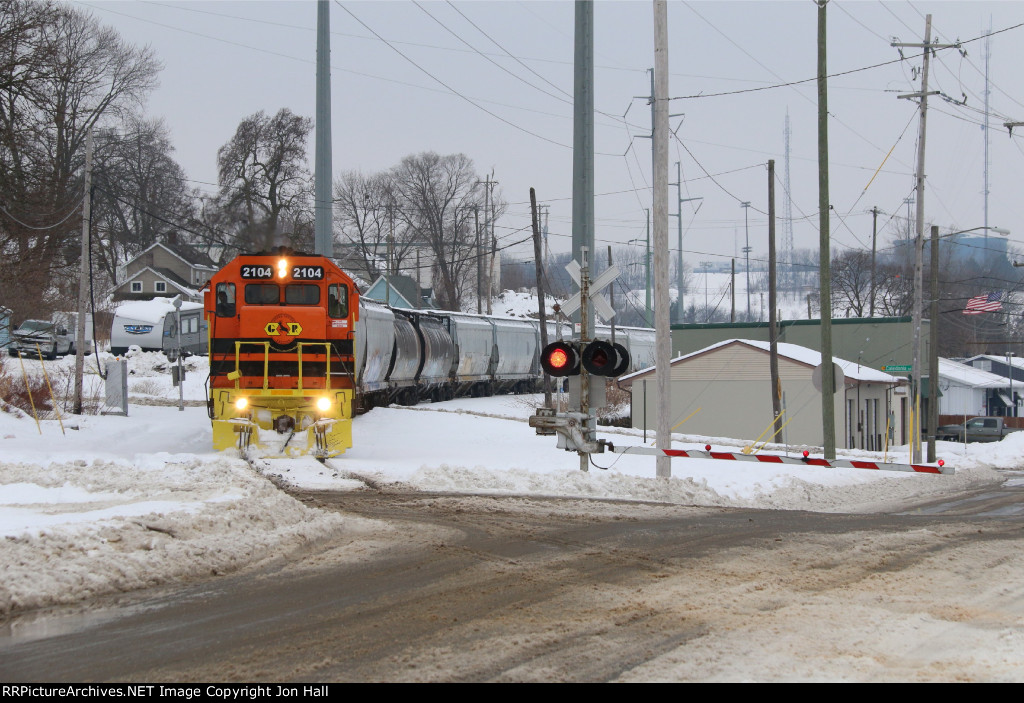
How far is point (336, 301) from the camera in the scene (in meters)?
19.6

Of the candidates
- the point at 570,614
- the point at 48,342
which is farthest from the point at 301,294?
the point at 48,342

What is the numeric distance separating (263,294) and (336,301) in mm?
1433

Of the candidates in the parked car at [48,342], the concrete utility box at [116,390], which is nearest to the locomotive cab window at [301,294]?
the concrete utility box at [116,390]

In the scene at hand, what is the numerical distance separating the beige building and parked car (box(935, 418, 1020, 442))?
11608 millimetres

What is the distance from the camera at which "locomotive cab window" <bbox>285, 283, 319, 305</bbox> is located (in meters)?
19.5

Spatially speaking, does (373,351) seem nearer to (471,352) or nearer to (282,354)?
(282,354)

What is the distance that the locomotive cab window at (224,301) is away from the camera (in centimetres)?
1938

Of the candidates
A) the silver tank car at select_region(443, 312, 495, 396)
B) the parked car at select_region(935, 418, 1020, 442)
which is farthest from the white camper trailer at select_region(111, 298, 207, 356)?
the parked car at select_region(935, 418, 1020, 442)

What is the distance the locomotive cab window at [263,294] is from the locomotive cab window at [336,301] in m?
1.00

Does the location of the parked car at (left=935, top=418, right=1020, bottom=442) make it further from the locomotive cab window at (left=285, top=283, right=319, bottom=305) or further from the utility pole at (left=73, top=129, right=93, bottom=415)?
the utility pole at (left=73, top=129, right=93, bottom=415)

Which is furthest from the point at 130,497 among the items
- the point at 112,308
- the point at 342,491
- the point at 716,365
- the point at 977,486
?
the point at 112,308

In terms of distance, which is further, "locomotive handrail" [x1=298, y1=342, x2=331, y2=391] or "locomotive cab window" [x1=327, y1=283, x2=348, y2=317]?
"locomotive cab window" [x1=327, y1=283, x2=348, y2=317]

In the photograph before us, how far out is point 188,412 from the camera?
31.8 m

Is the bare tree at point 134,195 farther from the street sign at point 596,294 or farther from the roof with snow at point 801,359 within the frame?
the street sign at point 596,294
